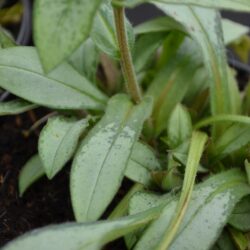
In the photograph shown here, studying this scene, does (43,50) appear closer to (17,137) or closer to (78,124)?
(78,124)

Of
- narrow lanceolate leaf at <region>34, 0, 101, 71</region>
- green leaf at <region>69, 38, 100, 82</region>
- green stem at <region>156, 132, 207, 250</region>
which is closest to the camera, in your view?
narrow lanceolate leaf at <region>34, 0, 101, 71</region>

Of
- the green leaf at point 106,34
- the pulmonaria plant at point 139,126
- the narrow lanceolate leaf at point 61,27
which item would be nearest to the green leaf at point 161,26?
the pulmonaria plant at point 139,126

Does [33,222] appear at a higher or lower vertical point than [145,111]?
lower

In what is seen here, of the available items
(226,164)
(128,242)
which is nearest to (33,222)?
(128,242)

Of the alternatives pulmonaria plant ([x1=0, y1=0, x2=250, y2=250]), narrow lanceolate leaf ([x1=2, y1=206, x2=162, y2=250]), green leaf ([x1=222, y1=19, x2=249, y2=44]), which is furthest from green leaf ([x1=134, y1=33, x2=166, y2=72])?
narrow lanceolate leaf ([x1=2, y1=206, x2=162, y2=250])

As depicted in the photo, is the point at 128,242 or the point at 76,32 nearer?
the point at 76,32

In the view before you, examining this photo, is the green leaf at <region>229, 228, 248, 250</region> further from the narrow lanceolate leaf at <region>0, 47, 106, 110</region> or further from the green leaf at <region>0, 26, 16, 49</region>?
the green leaf at <region>0, 26, 16, 49</region>

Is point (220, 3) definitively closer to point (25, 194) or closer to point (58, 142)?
point (58, 142)
